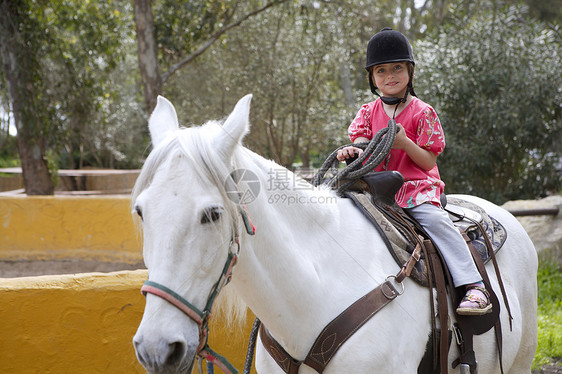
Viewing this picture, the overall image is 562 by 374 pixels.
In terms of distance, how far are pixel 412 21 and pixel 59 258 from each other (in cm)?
2082

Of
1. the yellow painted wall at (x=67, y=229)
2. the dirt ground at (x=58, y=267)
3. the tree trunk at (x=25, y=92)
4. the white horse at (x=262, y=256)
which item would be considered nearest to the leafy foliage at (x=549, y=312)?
the white horse at (x=262, y=256)

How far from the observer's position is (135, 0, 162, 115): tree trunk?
7.98 metres

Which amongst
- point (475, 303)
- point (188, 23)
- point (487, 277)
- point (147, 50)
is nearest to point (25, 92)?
point (147, 50)

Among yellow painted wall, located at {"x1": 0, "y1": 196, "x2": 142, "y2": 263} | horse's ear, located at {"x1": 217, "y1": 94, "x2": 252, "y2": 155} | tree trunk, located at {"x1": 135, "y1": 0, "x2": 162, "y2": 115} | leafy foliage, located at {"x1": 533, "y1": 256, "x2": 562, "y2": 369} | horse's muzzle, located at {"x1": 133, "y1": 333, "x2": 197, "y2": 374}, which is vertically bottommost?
leafy foliage, located at {"x1": 533, "y1": 256, "x2": 562, "y2": 369}

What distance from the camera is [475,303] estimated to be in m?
2.10

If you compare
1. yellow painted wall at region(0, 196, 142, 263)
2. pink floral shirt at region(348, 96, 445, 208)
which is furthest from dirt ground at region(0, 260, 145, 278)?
pink floral shirt at region(348, 96, 445, 208)

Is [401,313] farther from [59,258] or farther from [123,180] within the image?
[123,180]

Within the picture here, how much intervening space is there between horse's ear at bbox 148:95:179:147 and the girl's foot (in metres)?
1.46

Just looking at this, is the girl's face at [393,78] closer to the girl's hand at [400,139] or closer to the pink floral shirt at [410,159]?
the pink floral shirt at [410,159]

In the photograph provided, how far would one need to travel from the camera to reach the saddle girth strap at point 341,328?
1.82m

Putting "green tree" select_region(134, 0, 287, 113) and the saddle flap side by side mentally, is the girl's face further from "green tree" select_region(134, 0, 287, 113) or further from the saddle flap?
"green tree" select_region(134, 0, 287, 113)

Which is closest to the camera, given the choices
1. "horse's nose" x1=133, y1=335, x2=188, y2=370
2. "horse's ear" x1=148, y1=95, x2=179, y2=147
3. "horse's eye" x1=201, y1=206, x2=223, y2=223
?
"horse's nose" x1=133, y1=335, x2=188, y2=370

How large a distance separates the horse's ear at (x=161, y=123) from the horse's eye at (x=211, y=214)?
395mm

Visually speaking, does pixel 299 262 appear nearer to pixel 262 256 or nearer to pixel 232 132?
pixel 262 256
